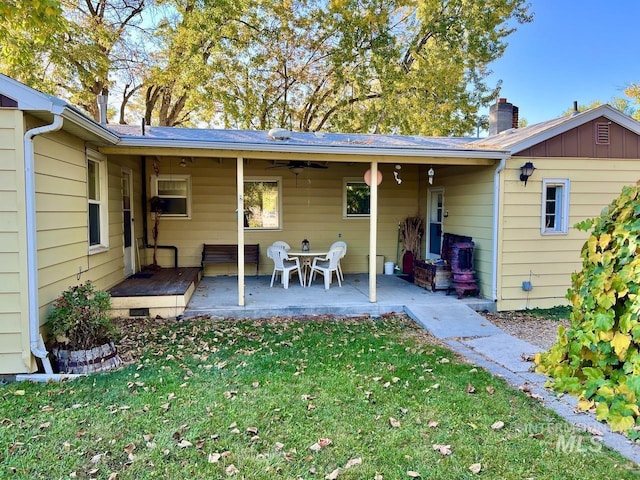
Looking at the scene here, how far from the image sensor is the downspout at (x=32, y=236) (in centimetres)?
379

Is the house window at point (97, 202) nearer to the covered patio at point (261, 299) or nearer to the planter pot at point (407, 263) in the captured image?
the covered patio at point (261, 299)

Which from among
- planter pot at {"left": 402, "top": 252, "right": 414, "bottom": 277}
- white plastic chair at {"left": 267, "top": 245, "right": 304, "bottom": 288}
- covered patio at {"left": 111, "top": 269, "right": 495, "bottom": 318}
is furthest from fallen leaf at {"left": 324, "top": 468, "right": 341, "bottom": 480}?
planter pot at {"left": 402, "top": 252, "right": 414, "bottom": 277}

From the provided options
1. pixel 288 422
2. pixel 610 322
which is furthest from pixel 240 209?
pixel 610 322

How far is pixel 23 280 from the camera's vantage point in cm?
382

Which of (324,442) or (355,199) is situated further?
(355,199)

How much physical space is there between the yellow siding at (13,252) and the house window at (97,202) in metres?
1.71

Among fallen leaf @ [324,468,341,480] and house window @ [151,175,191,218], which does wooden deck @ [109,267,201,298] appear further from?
fallen leaf @ [324,468,341,480]

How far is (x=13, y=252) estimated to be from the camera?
3797 millimetres

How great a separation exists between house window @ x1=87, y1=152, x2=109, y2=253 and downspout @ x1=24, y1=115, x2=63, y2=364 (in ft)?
5.58

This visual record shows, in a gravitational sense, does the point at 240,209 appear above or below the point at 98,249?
above

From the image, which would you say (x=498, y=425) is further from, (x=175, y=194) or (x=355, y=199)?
(x=175, y=194)

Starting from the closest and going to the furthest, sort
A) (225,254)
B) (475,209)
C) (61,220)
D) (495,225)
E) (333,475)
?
1. (333,475)
2. (61,220)
3. (495,225)
4. (475,209)
5. (225,254)

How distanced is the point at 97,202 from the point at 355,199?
5383 millimetres

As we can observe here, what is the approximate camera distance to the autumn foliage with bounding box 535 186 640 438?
2.75m
